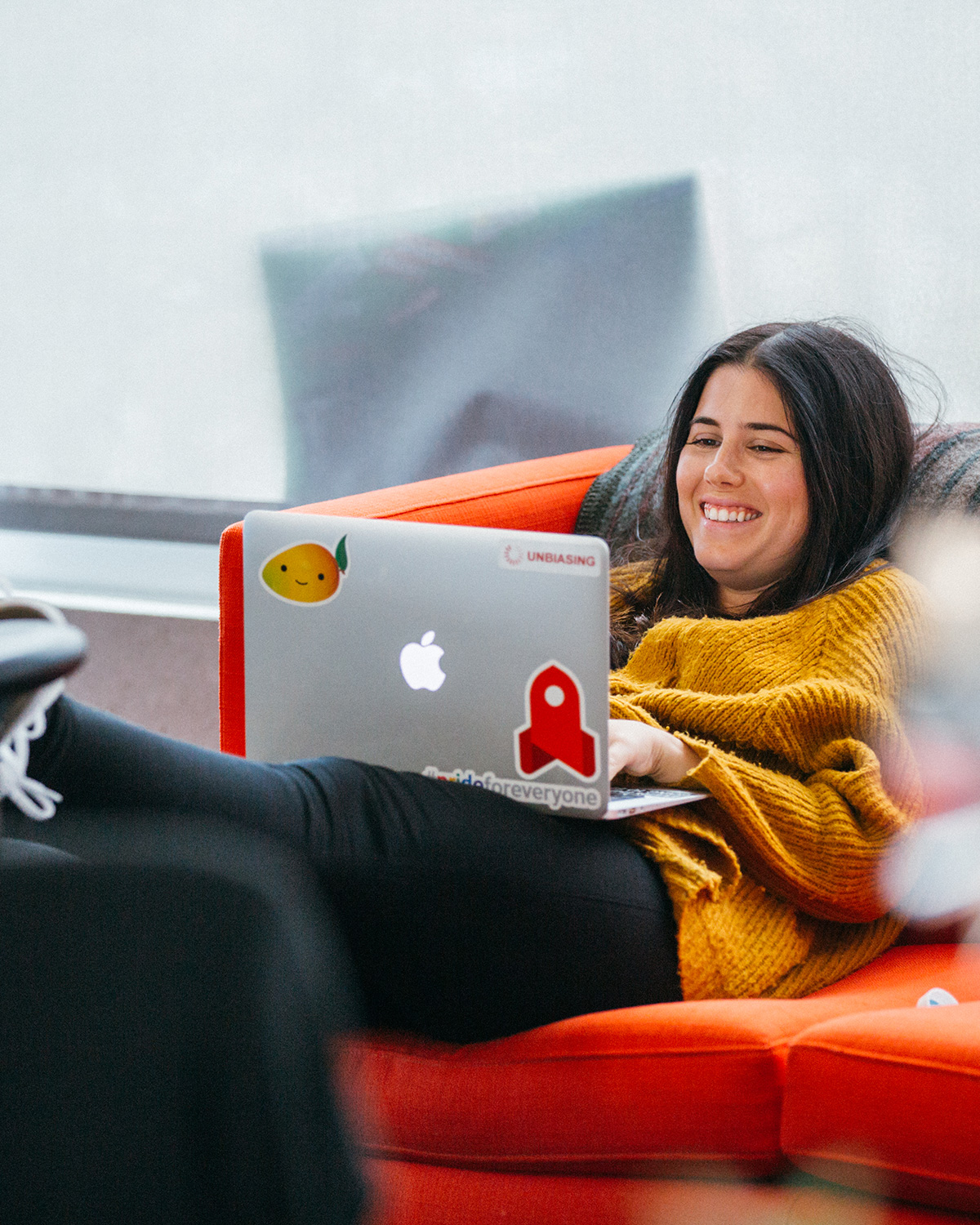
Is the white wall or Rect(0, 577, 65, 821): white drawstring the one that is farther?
the white wall

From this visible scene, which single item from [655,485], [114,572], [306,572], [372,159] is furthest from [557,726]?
[114,572]

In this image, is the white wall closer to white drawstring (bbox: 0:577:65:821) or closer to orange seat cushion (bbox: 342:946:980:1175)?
orange seat cushion (bbox: 342:946:980:1175)

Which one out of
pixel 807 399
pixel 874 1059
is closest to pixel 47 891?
pixel 874 1059

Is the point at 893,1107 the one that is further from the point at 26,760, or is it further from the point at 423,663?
the point at 26,760

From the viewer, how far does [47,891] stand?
0.45 m

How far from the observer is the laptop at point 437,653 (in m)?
1.00

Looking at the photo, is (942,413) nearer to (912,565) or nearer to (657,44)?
(912,565)

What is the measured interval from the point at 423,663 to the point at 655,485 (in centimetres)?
79

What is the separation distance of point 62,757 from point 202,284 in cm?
175

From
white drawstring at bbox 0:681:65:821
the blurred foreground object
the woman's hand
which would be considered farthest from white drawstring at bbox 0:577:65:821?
the blurred foreground object

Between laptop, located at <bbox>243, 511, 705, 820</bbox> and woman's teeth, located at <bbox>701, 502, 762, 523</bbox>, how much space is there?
45 centimetres

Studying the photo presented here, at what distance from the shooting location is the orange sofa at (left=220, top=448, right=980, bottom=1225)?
93cm

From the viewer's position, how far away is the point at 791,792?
1.16m

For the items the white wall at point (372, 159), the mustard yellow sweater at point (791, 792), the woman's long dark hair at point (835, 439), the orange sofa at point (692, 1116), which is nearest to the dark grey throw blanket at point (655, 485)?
the woman's long dark hair at point (835, 439)
